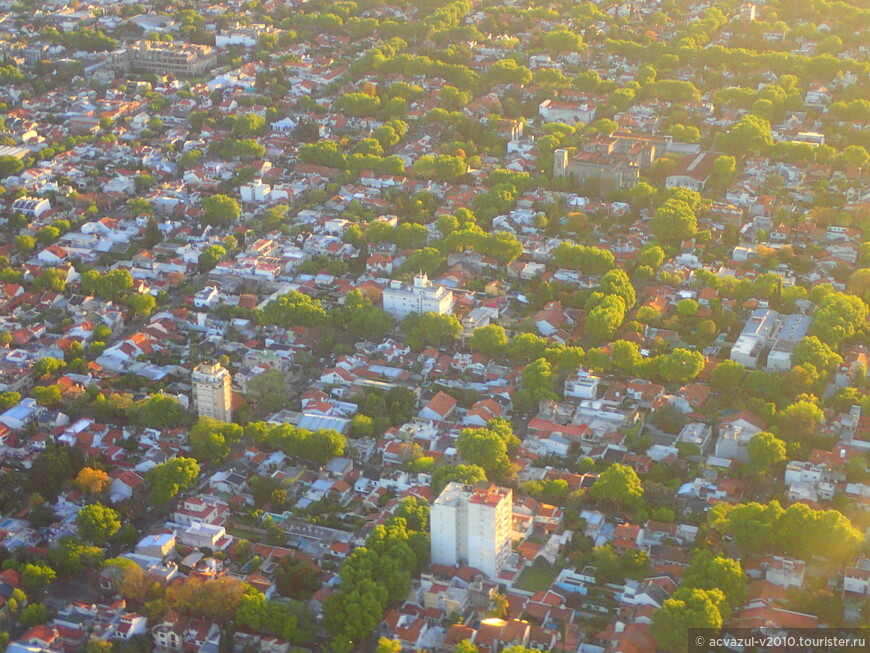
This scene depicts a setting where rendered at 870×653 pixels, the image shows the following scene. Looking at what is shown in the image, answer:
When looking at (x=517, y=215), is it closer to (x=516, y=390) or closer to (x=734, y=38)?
(x=516, y=390)

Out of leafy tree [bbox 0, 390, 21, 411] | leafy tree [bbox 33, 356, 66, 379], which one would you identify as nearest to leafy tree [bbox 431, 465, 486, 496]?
leafy tree [bbox 0, 390, 21, 411]

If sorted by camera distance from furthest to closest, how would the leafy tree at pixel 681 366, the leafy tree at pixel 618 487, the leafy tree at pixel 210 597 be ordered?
the leafy tree at pixel 681 366
the leafy tree at pixel 618 487
the leafy tree at pixel 210 597

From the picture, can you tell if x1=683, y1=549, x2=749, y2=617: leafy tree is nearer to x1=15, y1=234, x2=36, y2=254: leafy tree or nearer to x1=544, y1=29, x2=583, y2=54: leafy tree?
x1=15, y1=234, x2=36, y2=254: leafy tree

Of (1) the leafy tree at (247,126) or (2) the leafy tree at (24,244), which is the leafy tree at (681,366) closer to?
(2) the leafy tree at (24,244)

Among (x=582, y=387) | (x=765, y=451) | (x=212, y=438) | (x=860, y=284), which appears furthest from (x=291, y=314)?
(x=860, y=284)

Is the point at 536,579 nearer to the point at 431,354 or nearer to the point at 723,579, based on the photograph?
the point at 723,579

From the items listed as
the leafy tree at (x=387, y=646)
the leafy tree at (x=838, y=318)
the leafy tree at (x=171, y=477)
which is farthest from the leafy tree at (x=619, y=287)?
the leafy tree at (x=387, y=646)

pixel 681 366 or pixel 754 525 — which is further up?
pixel 681 366
